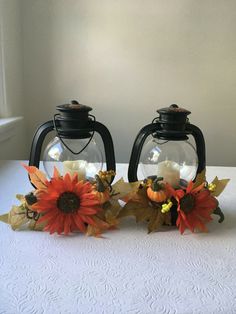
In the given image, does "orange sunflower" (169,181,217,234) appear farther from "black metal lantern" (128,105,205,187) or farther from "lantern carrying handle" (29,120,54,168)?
"lantern carrying handle" (29,120,54,168)

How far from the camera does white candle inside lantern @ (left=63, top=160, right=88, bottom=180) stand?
0.72m

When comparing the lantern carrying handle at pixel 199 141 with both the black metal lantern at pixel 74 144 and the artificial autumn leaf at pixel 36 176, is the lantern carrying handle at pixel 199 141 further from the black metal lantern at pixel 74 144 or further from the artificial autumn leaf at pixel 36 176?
the artificial autumn leaf at pixel 36 176

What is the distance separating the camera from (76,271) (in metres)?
0.53

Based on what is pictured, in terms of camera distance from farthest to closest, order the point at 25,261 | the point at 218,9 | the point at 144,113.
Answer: the point at 144,113
the point at 218,9
the point at 25,261

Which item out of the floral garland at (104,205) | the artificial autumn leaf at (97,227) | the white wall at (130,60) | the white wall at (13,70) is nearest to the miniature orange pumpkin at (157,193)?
the floral garland at (104,205)

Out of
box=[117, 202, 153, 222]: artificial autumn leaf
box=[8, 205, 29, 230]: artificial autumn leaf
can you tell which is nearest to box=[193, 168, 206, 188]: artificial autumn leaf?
box=[117, 202, 153, 222]: artificial autumn leaf

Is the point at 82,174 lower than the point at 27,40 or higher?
lower

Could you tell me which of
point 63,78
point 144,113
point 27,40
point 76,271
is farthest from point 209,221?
point 27,40

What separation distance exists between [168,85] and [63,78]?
0.49 metres

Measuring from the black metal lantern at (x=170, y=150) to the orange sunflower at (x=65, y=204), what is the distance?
0.43 feet

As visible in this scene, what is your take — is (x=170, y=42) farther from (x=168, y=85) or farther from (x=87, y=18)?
(x=87, y=18)

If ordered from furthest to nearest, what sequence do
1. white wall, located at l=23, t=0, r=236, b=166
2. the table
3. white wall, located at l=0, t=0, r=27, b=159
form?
1. white wall, located at l=23, t=0, r=236, b=166
2. white wall, located at l=0, t=0, r=27, b=159
3. the table

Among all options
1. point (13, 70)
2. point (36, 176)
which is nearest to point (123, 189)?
point (36, 176)

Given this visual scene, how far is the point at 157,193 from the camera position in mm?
655
